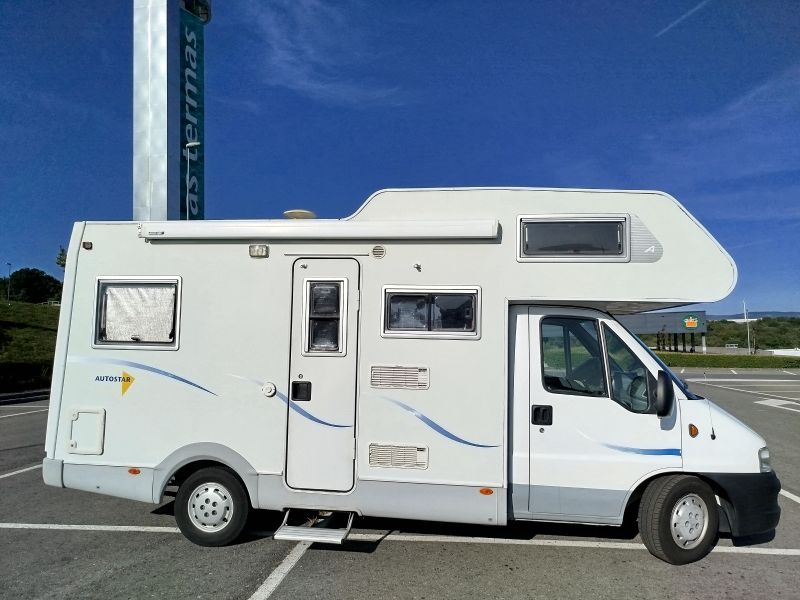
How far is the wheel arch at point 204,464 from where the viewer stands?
16.4 feet

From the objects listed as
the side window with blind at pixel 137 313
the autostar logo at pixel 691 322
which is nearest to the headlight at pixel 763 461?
the side window with blind at pixel 137 313

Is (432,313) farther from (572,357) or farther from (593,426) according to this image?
(593,426)

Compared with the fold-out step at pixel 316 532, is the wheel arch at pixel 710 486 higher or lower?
higher

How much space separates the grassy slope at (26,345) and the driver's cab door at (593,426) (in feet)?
65.6

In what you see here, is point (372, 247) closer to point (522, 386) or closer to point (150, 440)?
point (522, 386)

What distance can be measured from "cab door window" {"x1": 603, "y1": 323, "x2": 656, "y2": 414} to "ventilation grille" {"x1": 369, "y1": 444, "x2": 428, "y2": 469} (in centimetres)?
169

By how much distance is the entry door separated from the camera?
4.92 meters

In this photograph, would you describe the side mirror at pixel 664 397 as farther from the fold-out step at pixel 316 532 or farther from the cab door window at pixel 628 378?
the fold-out step at pixel 316 532

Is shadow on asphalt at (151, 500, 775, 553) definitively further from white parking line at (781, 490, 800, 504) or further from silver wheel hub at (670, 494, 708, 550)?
white parking line at (781, 490, 800, 504)

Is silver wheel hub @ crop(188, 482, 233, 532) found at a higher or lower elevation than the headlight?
lower

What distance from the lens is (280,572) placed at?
179 inches

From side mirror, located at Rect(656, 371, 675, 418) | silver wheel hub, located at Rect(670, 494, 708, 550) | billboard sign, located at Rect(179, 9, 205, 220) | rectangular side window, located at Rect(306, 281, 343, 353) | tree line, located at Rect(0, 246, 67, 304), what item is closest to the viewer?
side mirror, located at Rect(656, 371, 675, 418)

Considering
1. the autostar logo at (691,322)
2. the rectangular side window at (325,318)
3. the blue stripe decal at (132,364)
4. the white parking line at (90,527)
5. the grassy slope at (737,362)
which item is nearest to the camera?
the rectangular side window at (325,318)

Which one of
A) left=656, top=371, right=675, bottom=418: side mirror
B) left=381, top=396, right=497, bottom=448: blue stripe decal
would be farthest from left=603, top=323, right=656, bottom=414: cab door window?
left=381, top=396, right=497, bottom=448: blue stripe decal
